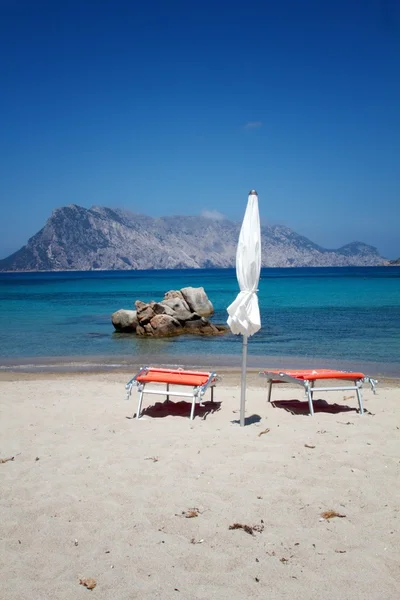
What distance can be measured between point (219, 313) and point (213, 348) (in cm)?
1426

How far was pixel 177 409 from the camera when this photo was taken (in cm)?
868

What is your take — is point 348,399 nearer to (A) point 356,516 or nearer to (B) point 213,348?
(A) point 356,516

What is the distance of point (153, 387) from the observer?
1033cm

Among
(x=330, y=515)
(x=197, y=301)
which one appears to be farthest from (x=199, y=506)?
(x=197, y=301)

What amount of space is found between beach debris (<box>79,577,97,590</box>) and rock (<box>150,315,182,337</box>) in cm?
1921

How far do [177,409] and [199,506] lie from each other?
156 inches

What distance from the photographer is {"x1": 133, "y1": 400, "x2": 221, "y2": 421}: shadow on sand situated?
8.25 metres

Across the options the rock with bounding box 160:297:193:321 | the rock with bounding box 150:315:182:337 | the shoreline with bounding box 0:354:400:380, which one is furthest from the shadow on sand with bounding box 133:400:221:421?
the rock with bounding box 160:297:193:321

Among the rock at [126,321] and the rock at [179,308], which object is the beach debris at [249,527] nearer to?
the rock at [126,321]

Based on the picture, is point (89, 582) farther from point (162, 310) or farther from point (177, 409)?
point (162, 310)

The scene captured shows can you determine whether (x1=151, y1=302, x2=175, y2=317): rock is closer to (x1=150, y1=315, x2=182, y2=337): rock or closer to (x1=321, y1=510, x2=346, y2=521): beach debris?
(x1=150, y1=315, x2=182, y2=337): rock

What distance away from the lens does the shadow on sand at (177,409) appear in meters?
8.25

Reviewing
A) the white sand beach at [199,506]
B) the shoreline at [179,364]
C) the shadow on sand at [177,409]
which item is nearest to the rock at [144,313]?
the shoreline at [179,364]

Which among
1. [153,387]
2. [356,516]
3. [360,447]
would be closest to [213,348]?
[153,387]
